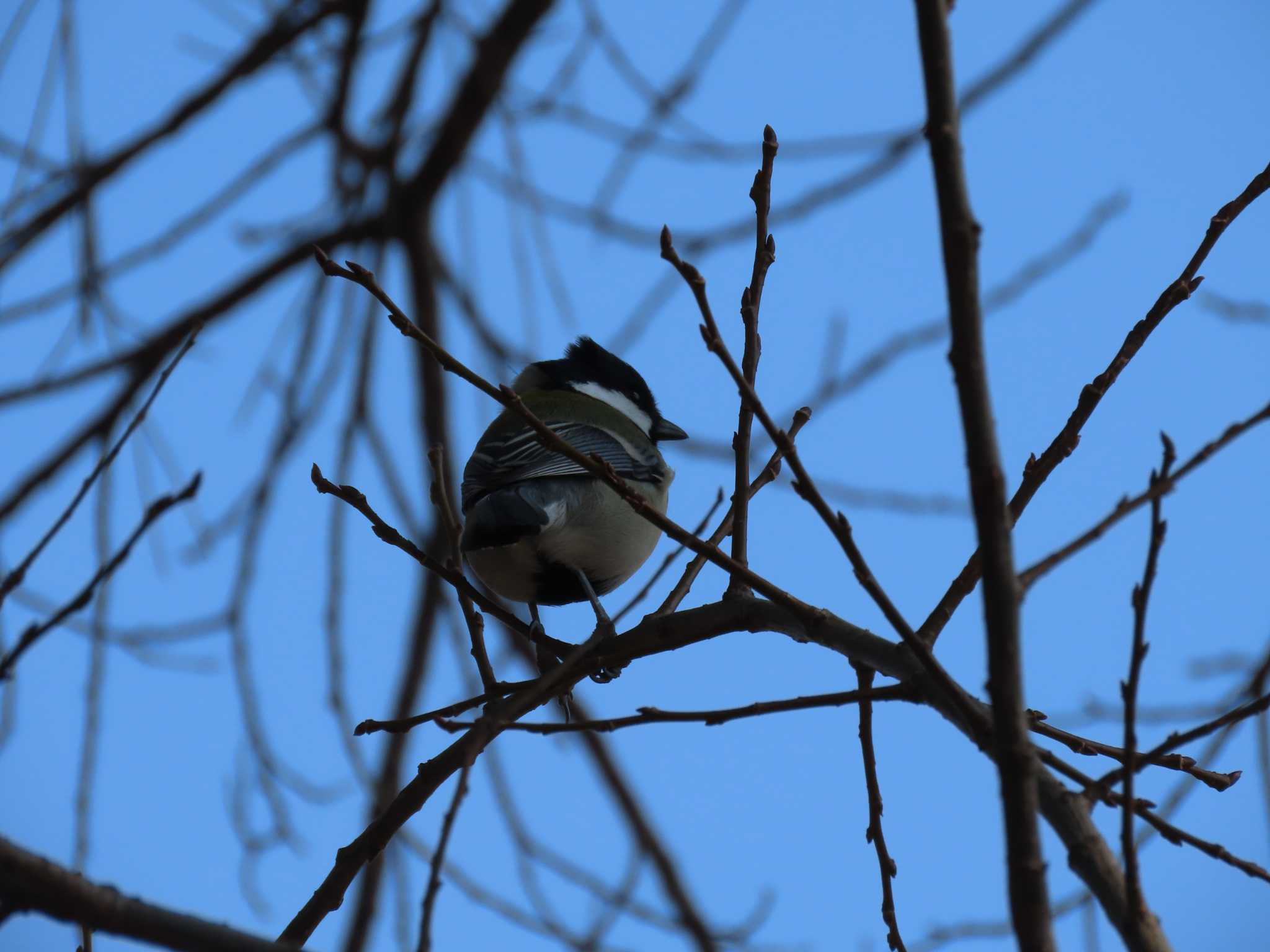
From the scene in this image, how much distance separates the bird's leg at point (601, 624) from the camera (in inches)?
84.9

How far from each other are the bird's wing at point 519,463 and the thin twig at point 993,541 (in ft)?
5.61

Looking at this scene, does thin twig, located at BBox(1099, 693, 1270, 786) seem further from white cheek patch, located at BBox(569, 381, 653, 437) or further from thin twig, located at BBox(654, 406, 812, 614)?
white cheek patch, located at BBox(569, 381, 653, 437)

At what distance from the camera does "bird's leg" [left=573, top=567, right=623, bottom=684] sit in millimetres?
2156

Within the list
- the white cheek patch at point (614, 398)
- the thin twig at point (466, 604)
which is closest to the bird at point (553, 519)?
A: the thin twig at point (466, 604)

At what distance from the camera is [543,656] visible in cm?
303

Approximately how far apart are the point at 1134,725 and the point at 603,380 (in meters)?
3.49

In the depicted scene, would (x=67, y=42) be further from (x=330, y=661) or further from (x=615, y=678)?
(x=615, y=678)

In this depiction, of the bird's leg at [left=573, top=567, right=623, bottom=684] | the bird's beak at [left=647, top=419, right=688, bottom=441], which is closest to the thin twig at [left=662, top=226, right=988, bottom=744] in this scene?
the bird's leg at [left=573, top=567, right=623, bottom=684]

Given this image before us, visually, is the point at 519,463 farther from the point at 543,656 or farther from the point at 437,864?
the point at 437,864

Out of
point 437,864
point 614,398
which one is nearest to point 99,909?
point 437,864

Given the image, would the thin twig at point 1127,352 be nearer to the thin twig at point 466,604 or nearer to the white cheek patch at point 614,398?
the thin twig at point 466,604

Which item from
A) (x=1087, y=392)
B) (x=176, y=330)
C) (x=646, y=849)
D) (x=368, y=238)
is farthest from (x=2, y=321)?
(x=1087, y=392)

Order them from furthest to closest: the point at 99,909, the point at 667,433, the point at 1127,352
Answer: the point at 667,433
the point at 1127,352
the point at 99,909

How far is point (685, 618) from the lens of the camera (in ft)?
6.80
